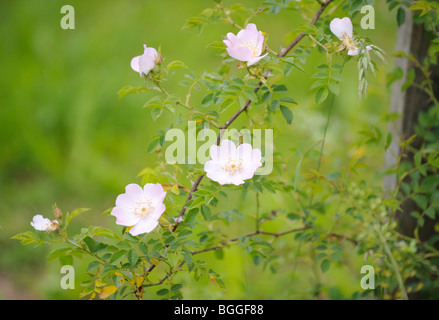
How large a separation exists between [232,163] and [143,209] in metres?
0.23

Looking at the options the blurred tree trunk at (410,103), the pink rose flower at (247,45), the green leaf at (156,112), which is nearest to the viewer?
the pink rose flower at (247,45)

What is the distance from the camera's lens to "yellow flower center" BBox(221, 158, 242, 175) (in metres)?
1.04

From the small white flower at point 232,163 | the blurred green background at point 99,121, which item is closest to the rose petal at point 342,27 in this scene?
the small white flower at point 232,163

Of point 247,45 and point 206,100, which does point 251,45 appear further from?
point 206,100

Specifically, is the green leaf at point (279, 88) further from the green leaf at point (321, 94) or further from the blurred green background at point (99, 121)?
the blurred green background at point (99, 121)

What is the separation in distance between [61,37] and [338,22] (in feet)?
8.19

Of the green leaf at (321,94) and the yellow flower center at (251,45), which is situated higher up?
the yellow flower center at (251,45)

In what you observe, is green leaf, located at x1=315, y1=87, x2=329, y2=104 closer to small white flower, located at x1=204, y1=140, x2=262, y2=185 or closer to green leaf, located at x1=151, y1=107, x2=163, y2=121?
small white flower, located at x1=204, y1=140, x2=262, y2=185

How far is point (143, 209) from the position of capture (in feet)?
3.38

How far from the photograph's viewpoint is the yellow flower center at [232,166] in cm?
104

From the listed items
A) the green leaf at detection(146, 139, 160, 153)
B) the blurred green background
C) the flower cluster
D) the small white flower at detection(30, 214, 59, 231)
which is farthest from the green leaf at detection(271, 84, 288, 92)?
the blurred green background

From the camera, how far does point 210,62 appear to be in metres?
3.02

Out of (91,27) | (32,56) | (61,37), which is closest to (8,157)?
(32,56)

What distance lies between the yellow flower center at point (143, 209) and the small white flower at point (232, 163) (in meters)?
0.15
